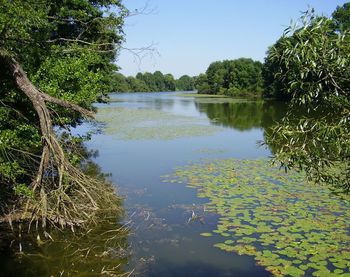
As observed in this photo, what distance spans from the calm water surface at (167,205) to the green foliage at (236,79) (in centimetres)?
6970

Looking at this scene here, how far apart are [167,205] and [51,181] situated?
3348mm

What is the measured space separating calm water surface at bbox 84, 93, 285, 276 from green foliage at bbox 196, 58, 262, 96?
2744 inches

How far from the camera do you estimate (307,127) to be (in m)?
4.03

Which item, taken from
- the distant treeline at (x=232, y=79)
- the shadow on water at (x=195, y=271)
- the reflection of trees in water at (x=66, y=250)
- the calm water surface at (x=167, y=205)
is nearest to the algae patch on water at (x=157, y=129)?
the calm water surface at (x=167, y=205)

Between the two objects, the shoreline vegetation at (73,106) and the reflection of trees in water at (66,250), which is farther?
the reflection of trees in water at (66,250)

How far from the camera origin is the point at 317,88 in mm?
3799

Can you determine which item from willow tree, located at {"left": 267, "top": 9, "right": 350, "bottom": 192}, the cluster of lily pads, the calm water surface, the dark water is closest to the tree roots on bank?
the dark water

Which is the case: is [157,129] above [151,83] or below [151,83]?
below

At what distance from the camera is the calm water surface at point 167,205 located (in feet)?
25.1

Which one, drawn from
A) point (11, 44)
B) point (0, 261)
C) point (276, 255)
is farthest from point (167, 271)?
point (11, 44)

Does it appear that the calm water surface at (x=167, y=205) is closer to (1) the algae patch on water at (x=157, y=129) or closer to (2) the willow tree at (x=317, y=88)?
(1) the algae patch on water at (x=157, y=129)

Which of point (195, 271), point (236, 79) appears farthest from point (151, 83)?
point (195, 271)

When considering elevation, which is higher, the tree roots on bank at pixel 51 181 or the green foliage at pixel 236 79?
the green foliage at pixel 236 79

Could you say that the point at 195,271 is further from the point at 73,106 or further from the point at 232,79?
the point at 232,79
